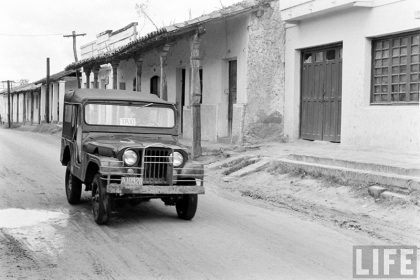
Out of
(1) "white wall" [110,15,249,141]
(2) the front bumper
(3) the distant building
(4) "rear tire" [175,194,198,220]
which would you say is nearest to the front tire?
Result: (2) the front bumper

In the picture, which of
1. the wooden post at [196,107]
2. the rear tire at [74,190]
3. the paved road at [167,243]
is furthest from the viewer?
the wooden post at [196,107]

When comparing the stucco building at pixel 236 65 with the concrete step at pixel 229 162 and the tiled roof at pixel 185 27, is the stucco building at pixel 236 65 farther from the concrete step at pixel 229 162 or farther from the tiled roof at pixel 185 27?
the concrete step at pixel 229 162

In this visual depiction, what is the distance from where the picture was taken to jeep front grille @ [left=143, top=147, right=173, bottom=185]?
745 centimetres

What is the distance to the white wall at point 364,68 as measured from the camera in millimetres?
12219

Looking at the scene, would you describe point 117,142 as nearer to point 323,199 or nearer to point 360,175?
point 323,199

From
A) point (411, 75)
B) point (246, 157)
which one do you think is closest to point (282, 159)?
point (246, 157)

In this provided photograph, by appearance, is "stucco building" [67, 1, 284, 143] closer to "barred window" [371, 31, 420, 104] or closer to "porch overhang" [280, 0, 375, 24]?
"porch overhang" [280, 0, 375, 24]

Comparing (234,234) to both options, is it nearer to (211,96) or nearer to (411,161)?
(411,161)

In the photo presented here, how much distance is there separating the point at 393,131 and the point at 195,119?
216 inches

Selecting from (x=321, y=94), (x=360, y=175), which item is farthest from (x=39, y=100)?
(x=360, y=175)

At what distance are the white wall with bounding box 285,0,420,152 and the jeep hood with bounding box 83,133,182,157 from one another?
605cm

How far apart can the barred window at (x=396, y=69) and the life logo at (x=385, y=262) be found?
6529 millimetres

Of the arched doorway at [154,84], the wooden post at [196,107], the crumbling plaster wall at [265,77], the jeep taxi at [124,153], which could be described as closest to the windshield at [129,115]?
the jeep taxi at [124,153]

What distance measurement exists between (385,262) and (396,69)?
7.81 metres
